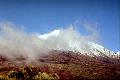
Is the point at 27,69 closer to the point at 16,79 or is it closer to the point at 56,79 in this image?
the point at 16,79

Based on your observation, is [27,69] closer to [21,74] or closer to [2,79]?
[21,74]

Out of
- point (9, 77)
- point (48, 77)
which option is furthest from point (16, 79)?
point (48, 77)

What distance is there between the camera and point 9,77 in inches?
4486

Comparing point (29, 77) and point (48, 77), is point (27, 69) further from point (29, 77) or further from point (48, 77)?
point (48, 77)

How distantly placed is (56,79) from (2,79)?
24.0 metres

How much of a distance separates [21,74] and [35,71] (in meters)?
7.68

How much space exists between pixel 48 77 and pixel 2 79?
66.9ft

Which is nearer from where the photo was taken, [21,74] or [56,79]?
[56,79]

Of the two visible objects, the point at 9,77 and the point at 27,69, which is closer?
the point at 9,77

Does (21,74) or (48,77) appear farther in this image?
(21,74)

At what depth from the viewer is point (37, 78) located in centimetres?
11106

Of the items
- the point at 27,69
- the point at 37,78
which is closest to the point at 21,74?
the point at 27,69

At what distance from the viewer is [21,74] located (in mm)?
120312

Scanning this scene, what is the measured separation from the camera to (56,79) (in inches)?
4392
